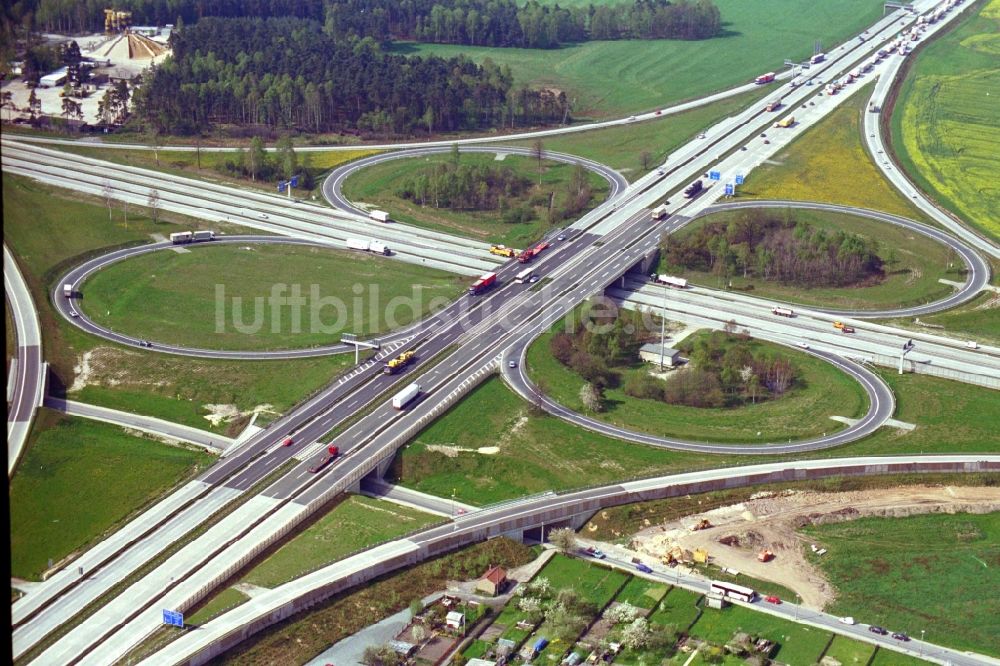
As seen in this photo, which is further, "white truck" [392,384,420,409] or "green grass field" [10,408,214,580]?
"white truck" [392,384,420,409]

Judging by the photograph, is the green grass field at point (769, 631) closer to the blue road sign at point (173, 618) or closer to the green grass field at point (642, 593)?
the green grass field at point (642, 593)

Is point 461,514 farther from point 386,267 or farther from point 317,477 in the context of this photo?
point 386,267

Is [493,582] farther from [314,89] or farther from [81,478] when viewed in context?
[314,89]

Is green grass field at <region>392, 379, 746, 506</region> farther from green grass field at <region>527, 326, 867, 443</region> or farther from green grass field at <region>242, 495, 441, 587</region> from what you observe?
green grass field at <region>242, 495, 441, 587</region>

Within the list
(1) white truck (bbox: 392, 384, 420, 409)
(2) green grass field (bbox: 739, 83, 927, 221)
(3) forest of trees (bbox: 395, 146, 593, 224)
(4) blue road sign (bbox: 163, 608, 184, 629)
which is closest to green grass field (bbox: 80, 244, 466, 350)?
(1) white truck (bbox: 392, 384, 420, 409)

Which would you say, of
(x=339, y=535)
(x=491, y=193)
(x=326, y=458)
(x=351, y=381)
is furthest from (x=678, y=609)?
(x=491, y=193)

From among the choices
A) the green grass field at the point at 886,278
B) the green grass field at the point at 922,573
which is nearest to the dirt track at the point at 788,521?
the green grass field at the point at 922,573
